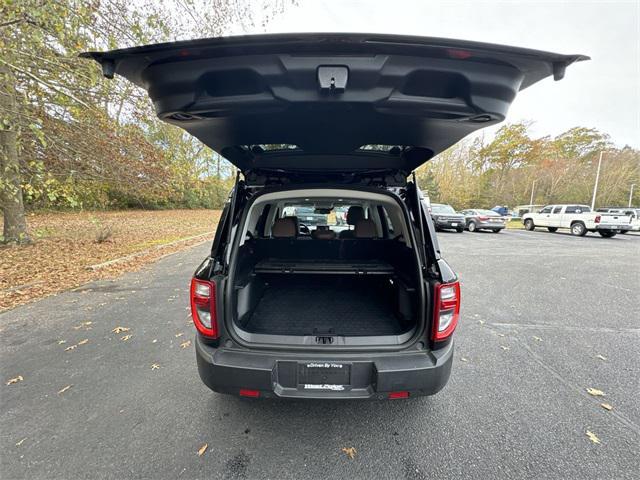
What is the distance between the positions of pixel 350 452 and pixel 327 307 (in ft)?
3.78

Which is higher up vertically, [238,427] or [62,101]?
[62,101]

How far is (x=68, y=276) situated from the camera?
512 centimetres

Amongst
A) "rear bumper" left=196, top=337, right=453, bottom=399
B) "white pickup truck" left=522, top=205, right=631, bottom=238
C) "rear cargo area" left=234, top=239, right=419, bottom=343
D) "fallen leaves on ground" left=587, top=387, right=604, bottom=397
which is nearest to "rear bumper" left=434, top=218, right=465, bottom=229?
"white pickup truck" left=522, top=205, right=631, bottom=238

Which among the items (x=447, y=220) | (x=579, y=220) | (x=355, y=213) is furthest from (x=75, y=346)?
(x=579, y=220)

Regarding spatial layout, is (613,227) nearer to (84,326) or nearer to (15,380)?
(84,326)

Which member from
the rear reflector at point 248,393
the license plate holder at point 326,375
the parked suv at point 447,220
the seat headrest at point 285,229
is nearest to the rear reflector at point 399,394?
the license plate holder at point 326,375

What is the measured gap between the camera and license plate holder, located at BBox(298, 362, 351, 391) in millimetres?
1631

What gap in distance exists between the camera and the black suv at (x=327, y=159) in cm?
122

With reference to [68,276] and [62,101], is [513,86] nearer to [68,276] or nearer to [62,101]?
[62,101]

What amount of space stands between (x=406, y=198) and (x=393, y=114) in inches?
37.3

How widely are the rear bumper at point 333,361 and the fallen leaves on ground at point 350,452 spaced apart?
380 millimetres

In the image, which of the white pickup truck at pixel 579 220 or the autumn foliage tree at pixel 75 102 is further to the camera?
the white pickup truck at pixel 579 220

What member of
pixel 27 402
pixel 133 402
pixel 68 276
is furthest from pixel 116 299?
pixel 133 402

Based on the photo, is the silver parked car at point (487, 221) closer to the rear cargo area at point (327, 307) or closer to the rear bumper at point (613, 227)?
the rear bumper at point (613, 227)
